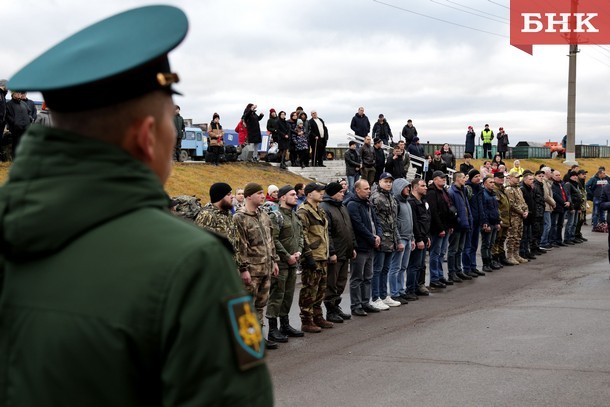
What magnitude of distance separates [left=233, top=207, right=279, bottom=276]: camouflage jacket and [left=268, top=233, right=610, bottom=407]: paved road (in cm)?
109

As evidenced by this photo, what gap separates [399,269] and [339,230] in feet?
7.18

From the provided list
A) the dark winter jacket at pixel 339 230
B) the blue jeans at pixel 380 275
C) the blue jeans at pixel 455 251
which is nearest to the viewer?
the dark winter jacket at pixel 339 230

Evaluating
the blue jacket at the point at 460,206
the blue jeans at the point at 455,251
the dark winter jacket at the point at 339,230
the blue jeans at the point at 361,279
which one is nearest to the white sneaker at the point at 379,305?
the blue jeans at the point at 361,279

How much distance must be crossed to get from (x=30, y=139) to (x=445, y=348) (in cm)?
803

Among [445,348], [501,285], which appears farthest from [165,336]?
[501,285]

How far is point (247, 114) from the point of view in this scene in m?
26.9

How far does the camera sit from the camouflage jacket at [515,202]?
60.0 feet

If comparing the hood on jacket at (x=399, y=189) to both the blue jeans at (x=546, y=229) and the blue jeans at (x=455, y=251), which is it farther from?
the blue jeans at (x=546, y=229)

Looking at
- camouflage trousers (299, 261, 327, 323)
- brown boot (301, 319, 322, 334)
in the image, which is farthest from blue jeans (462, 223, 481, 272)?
brown boot (301, 319, 322, 334)

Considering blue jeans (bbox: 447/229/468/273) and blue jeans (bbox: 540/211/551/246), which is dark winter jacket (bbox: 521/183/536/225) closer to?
blue jeans (bbox: 540/211/551/246)

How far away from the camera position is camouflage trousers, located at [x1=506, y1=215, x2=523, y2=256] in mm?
18281

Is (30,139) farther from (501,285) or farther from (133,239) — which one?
(501,285)

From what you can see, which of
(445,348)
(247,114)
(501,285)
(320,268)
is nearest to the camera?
(445,348)

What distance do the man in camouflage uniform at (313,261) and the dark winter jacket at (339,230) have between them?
320 mm
